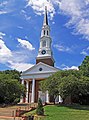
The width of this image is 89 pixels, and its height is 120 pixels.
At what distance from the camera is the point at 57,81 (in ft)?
143

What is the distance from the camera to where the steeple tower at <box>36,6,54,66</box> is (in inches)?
2426

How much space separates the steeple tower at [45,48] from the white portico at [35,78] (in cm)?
509

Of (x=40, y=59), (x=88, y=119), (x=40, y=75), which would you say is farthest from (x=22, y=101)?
(x=88, y=119)

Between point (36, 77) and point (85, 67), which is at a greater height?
point (85, 67)

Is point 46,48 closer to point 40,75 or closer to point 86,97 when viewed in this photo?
point 40,75

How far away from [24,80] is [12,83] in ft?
33.9

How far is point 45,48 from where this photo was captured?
208ft

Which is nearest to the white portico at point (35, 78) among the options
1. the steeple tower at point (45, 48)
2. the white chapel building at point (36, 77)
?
the white chapel building at point (36, 77)

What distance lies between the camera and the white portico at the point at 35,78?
2164 inches

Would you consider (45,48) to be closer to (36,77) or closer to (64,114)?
(36,77)

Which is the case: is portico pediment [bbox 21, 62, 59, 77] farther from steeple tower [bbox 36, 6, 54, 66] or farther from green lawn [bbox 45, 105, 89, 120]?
green lawn [bbox 45, 105, 89, 120]

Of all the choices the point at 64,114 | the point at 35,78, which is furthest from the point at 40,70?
the point at 64,114

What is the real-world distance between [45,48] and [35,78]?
1041 cm

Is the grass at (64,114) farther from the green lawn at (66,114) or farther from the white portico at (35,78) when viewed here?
the white portico at (35,78)
